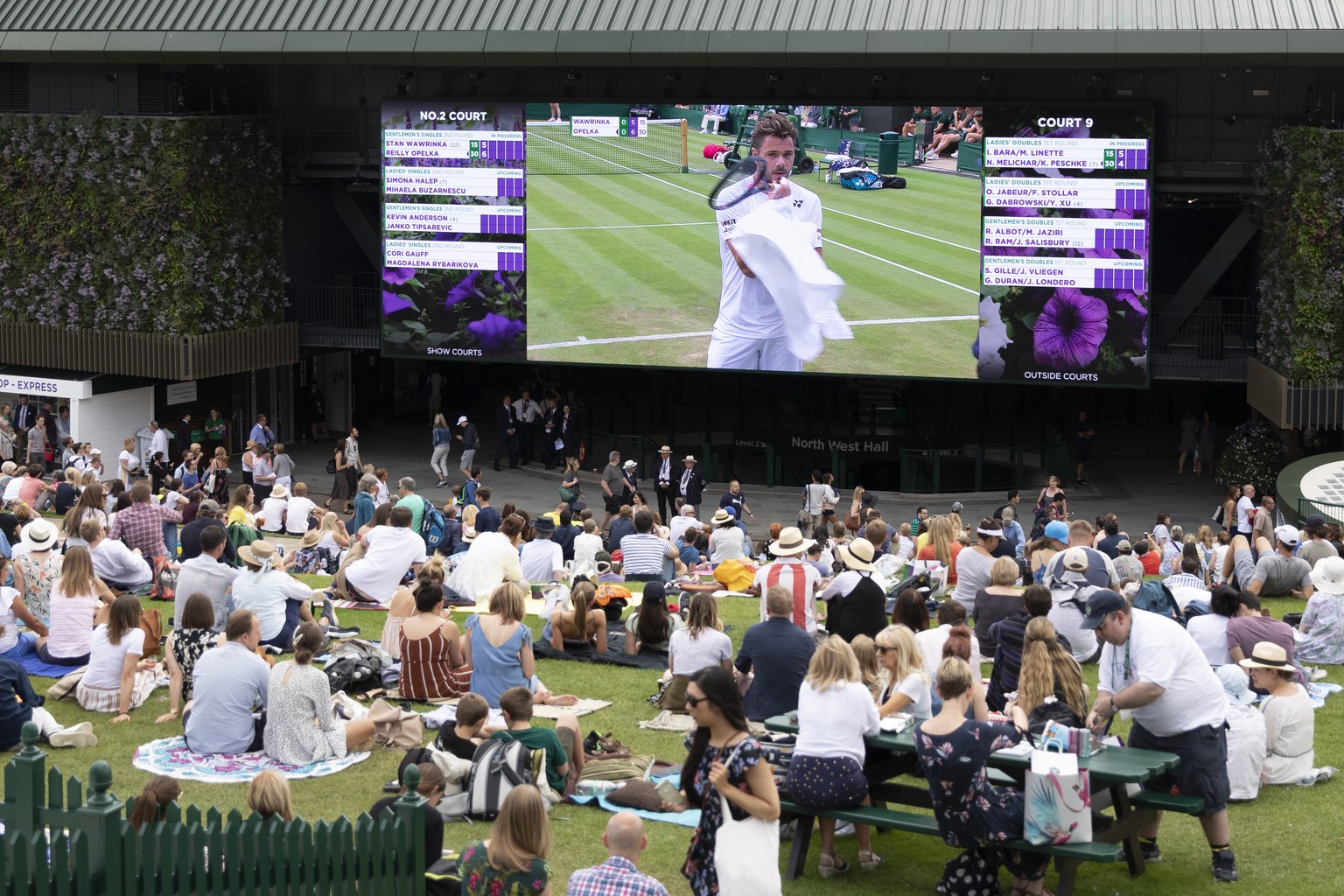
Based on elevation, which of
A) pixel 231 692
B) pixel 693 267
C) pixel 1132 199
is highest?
pixel 1132 199

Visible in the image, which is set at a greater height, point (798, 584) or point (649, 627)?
point (798, 584)

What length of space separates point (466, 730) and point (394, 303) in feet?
75.8

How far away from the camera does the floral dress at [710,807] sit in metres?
8.38

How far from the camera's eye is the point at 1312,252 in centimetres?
2816

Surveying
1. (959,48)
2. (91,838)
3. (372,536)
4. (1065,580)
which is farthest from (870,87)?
(91,838)

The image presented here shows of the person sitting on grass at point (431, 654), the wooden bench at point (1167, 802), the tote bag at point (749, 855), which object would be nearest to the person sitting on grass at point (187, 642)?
the person sitting on grass at point (431, 654)

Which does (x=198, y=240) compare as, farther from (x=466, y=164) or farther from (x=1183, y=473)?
(x=1183, y=473)

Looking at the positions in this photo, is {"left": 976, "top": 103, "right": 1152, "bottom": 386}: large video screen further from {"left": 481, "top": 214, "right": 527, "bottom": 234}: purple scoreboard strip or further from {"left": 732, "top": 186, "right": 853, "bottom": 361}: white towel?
{"left": 481, "top": 214, "right": 527, "bottom": 234}: purple scoreboard strip

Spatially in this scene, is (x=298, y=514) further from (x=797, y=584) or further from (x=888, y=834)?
(x=888, y=834)

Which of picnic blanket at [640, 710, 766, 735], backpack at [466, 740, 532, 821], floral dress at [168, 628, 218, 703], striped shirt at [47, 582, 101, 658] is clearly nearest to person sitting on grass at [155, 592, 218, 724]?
floral dress at [168, 628, 218, 703]

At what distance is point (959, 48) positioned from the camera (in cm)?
2833

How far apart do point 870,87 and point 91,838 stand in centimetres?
2554

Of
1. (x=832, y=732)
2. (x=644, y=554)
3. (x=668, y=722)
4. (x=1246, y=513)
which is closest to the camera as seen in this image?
(x=832, y=732)

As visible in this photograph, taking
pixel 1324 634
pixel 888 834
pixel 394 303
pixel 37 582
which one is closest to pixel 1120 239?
pixel 394 303
